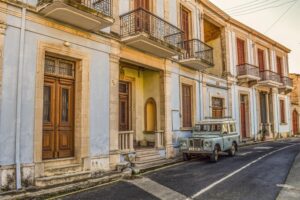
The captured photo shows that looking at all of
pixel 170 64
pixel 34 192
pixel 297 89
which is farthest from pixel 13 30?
pixel 297 89

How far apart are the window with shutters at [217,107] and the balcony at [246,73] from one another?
2982mm

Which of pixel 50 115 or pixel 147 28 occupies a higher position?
pixel 147 28

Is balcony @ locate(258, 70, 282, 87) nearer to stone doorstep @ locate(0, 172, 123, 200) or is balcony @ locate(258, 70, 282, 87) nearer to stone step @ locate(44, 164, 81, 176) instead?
stone doorstep @ locate(0, 172, 123, 200)

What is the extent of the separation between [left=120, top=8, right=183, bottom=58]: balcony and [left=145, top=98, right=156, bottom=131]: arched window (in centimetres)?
257

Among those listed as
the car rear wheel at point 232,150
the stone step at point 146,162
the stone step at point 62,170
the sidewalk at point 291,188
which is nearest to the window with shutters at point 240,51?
the car rear wheel at point 232,150

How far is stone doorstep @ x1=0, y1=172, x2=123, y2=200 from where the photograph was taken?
6.43 m

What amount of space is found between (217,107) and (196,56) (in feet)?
15.4

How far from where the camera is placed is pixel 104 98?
9.73 m

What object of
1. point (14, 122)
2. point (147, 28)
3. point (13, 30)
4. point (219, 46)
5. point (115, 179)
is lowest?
point (115, 179)

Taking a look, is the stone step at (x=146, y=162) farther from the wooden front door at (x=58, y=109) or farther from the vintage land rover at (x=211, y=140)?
the wooden front door at (x=58, y=109)

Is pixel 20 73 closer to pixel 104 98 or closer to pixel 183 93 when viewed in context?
pixel 104 98

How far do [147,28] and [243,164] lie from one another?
23.1 feet

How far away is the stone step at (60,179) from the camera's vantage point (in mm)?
7305

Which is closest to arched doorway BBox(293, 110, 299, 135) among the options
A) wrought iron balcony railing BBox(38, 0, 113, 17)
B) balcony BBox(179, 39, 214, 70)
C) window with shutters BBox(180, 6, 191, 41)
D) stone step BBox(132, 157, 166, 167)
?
balcony BBox(179, 39, 214, 70)
